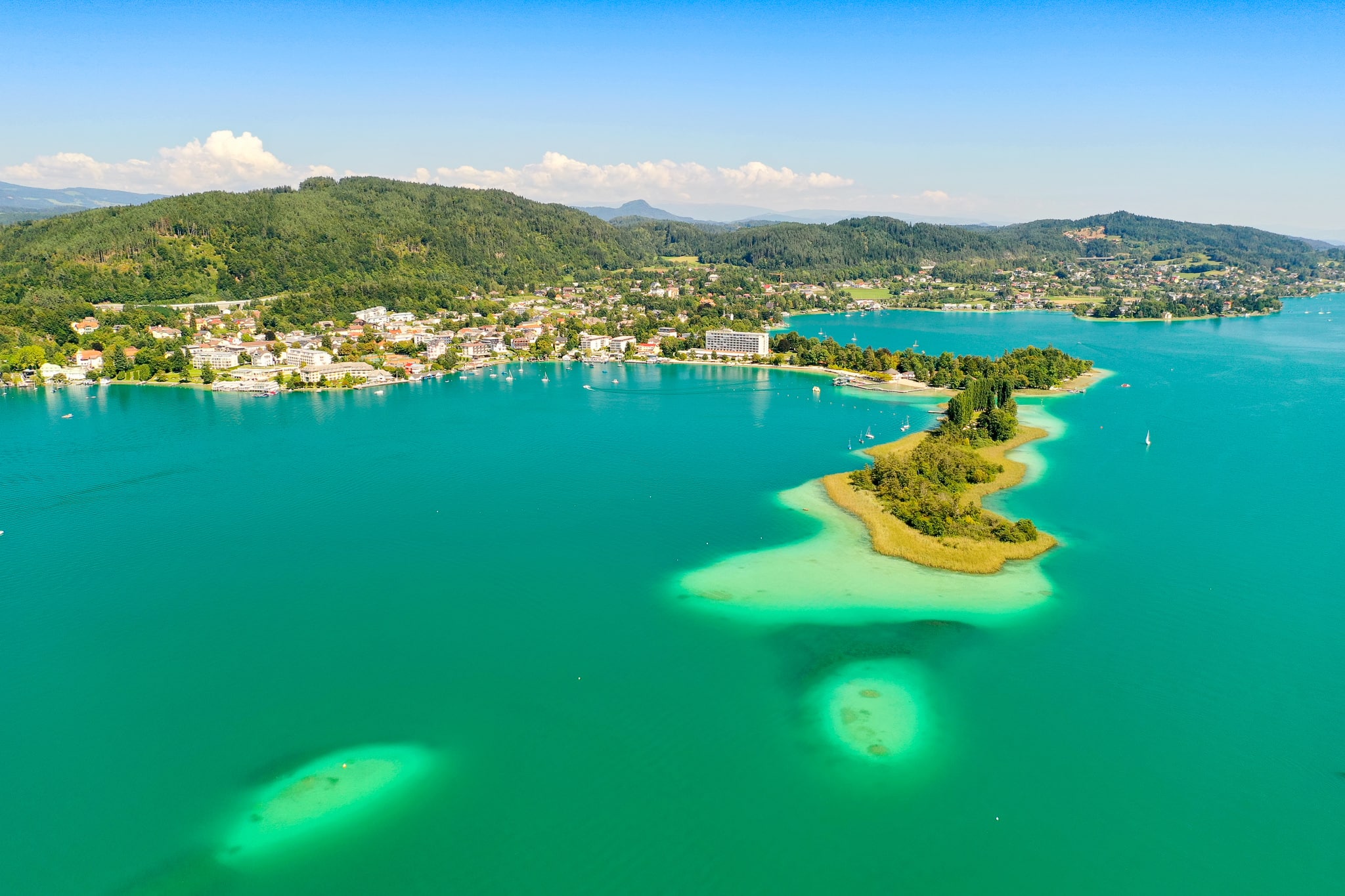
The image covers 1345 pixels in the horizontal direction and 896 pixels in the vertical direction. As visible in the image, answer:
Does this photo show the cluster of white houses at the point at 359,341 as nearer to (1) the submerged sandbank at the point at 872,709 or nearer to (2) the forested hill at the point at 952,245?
(1) the submerged sandbank at the point at 872,709

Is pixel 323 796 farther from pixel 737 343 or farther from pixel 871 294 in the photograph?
pixel 871 294

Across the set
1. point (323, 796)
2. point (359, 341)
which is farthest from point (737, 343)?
point (323, 796)

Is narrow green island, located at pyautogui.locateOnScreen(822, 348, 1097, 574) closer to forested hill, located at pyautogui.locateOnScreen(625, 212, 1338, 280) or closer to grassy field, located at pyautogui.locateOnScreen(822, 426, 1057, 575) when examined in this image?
grassy field, located at pyautogui.locateOnScreen(822, 426, 1057, 575)

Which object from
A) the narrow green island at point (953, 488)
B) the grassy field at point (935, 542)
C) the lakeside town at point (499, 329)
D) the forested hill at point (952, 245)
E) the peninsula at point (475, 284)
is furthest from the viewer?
the forested hill at point (952, 245)

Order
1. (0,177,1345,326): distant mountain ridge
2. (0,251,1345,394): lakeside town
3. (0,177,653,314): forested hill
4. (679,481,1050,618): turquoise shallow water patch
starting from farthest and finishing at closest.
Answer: (0,177,1345,326): distant mountain ridge
(0,177,653,314): forested hill
(0,251,1345,394): lakeside town
(679,481,1050,618): turquoise shallow water patch

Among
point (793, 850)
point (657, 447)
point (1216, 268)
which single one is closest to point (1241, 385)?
point (657, 447)

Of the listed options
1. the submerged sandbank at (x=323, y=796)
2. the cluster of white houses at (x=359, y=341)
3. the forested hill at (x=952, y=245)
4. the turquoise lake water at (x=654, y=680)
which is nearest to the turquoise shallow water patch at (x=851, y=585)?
the turquoise lake water at (x=654, y=680)

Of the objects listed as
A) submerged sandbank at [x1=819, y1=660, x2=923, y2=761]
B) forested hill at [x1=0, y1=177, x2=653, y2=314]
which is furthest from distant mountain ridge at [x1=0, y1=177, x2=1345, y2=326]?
submerged sandbank at [x1=819, y1=660, x2=923, y2=761]
